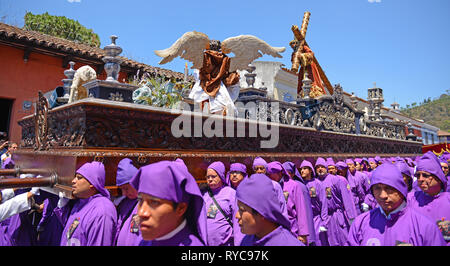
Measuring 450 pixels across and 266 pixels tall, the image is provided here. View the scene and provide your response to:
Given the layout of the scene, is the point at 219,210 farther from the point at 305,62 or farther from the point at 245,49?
the point at 305,62

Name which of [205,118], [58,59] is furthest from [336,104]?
[58,59]

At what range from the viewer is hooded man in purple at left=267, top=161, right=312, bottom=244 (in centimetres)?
472

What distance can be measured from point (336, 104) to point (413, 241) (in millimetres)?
6825

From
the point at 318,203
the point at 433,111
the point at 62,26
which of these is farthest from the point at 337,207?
the point at 433,111

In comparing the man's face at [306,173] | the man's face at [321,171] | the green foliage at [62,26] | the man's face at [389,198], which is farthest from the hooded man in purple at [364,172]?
the green foliage at [62,26]

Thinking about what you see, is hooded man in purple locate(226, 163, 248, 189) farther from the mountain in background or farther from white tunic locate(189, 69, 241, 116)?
the mountain in background

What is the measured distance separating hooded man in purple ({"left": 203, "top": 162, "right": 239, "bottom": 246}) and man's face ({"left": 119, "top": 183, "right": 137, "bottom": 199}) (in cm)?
99

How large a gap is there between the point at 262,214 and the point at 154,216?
2.49ft

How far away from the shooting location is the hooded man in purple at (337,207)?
19.5 feet

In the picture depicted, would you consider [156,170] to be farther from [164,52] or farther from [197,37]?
[197,37]

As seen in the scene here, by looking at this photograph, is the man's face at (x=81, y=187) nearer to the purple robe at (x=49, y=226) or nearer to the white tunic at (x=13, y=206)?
the white tunic at (x=13, y=206)

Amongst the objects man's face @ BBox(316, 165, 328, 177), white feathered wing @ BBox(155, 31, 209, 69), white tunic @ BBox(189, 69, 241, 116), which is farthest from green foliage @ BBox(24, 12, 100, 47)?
man's face @ BBox(316, 165, 328, 177)

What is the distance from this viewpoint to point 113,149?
3582 mm

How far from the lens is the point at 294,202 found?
4953mm
